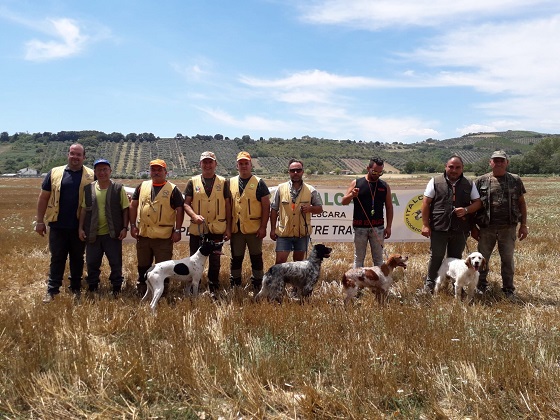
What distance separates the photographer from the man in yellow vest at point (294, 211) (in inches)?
251

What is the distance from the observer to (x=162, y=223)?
6.23 meters

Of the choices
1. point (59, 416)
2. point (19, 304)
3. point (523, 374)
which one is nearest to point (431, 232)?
point (523, 374)

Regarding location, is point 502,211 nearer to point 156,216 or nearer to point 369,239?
point 369,239

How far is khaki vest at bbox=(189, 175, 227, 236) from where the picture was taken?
6.25 meters

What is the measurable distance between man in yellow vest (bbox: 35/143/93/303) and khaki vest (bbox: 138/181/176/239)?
36.0 inches

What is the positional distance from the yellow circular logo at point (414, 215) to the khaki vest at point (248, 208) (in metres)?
4.55

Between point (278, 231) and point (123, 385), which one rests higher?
point (278, 231)

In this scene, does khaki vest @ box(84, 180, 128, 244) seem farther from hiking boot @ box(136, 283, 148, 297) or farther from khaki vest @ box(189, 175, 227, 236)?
khaki vest @ box(189, 175, 227, 236)

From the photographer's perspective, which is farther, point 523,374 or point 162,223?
point 162,223

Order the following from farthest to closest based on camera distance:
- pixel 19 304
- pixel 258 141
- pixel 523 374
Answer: pixel 258 141 < pixel 19 304 < pixel 523 374

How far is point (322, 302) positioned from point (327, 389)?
2242 mm

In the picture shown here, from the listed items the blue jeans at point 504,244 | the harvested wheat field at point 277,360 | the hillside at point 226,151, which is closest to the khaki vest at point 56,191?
the harvested wheat field at point 277,360

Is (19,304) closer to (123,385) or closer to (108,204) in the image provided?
(108,204)

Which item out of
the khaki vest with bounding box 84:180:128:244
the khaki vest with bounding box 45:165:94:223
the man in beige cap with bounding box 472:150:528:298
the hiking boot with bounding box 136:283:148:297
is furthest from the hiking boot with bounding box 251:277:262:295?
the man in beige cap with bounding box 472:150:528:298
